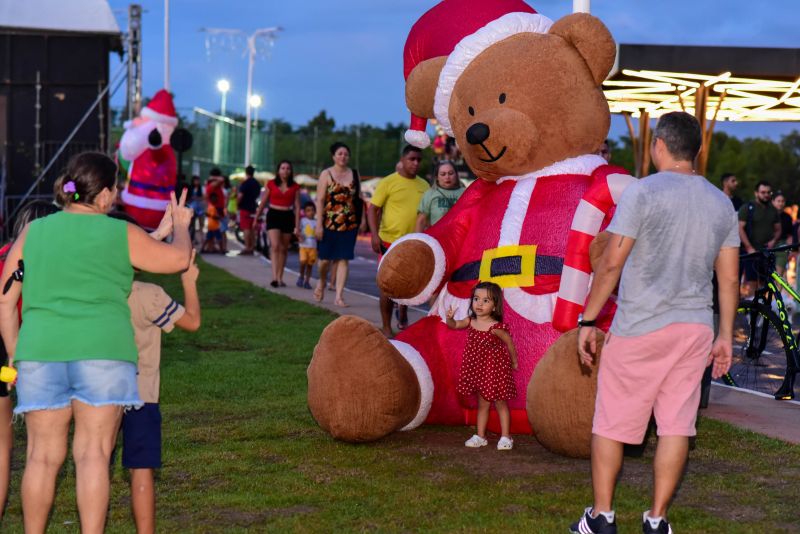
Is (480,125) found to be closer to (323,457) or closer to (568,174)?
(568,174)

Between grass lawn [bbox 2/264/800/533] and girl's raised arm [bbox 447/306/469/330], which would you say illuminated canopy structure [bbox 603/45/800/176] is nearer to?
grass lawn [bbox 2/264/800/533]

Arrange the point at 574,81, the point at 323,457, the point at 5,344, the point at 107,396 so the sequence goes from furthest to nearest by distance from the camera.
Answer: the point at 574,81, the point at 323,457, the point at 5,344, the point at 107,396

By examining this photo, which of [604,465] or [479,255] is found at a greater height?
[479,255]

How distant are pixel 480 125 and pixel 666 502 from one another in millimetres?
2860

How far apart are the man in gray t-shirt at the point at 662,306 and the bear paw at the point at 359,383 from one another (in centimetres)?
184

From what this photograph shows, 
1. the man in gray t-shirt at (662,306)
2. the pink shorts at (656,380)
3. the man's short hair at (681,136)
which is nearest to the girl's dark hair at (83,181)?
the man in gray t-shirt at (662,306)

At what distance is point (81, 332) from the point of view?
4438mm

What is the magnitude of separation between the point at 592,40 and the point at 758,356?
3644mm

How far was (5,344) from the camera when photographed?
16.3 ft

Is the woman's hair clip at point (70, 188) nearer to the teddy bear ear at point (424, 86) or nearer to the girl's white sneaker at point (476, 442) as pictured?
the girl's white sneaker at point (476, 442)

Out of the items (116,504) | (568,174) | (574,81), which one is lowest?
(116,504)

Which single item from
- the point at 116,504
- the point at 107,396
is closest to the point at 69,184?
the point at 107,396

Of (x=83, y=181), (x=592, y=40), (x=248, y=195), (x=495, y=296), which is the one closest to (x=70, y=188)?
(x=83, y=181)

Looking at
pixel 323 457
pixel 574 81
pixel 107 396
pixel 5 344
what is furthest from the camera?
pixel 574 81
